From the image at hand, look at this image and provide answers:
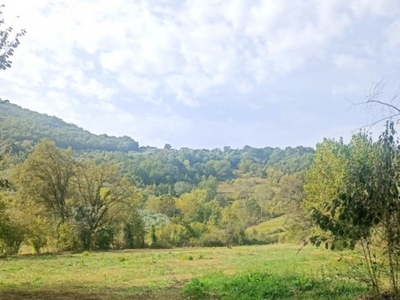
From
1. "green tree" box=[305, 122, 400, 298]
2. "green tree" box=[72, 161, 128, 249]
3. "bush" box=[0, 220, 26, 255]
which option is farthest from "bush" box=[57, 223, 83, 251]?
"green tree" box=[305, 122, 400, 298]

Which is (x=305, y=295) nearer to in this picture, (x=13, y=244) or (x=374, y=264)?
(x=374, y=264)

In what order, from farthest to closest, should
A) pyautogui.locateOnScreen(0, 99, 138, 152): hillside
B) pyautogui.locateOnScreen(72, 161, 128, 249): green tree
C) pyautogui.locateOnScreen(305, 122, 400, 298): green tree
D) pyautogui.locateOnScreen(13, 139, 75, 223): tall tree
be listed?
pyautogui.locateOnScreen(0, 99, 138, 152): hillside < pyautogui.locateOnScreen(72, 161, 128, 249): green tree < pyautogui.locateOnScreen(13, 139, 75, 223): tall tree < pyautogui.locateOnScreen(305, 122, 400, 298): green tree

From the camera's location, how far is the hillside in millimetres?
109550

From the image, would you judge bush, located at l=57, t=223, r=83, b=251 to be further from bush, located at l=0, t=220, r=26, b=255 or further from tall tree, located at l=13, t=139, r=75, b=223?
bush, located at l=0, t=220, r=26, b=255

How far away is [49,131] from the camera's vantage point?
443 feet

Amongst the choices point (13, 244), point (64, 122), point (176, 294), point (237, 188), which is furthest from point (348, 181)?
point (64, 122)

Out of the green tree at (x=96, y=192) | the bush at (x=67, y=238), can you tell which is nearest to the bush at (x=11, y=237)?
the bush at (x=67, y=238)

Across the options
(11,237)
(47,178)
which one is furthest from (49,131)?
(11,237)

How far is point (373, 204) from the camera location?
6.46 metres

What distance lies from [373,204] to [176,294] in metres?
8.17

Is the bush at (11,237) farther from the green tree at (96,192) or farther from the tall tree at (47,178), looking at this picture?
the green tree at (96,192)

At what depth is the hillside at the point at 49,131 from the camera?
10955 cm

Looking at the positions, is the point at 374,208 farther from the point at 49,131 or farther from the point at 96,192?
the point at 49,131

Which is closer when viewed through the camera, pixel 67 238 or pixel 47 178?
pixel 67 238
